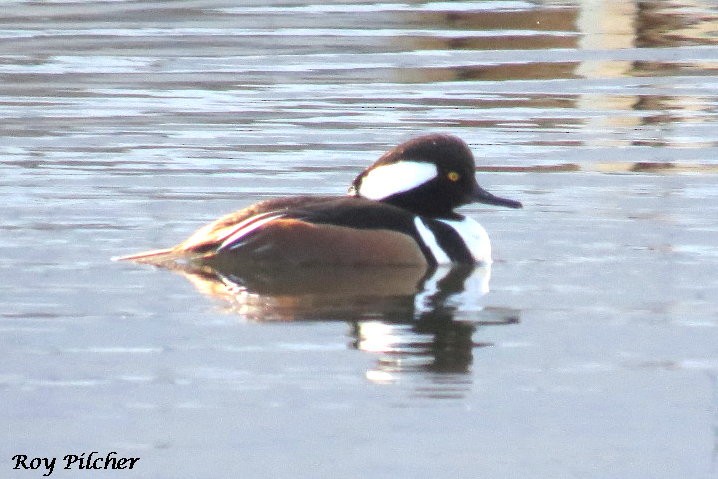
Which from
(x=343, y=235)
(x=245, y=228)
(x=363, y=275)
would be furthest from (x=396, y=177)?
(x=245, y=228)

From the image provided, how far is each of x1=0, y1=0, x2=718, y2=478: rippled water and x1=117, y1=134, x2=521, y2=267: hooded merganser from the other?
0.57 ft

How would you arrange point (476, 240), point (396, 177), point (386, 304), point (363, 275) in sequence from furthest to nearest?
point (396, 177), point (476, 240), point (363, 275), point (386, 304)

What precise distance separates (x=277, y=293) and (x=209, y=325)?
94 cm

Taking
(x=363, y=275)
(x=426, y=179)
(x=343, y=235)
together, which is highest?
(x=426, y=179)

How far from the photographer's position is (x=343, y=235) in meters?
9.48

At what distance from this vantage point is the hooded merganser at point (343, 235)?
9.47 metres

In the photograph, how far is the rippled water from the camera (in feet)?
20.6

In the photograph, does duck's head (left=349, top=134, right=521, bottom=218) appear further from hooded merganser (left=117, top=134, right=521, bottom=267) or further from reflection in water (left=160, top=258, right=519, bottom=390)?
reflection in water (left=160, top=258, right=519, bottom=390)

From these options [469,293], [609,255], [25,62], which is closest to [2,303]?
[469,293]

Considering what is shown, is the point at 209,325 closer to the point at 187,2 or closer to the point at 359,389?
the point at 359,389

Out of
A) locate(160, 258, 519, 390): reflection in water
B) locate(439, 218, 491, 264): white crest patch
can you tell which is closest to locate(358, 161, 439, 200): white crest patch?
locate(439, 218, 491, 264): white crest patch

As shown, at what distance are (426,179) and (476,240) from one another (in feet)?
1.58

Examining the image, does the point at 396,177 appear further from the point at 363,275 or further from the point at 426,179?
the point at 363,275

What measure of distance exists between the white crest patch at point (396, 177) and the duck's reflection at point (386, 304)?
550mm
